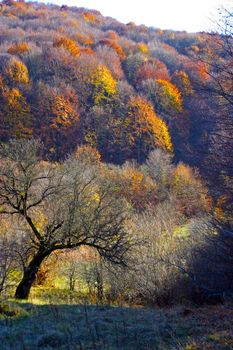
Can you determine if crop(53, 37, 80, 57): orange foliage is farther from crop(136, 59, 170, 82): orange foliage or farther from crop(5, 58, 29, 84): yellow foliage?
crop(5, 58, 29, 84): yellow foliage

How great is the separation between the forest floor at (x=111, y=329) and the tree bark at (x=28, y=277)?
7.24 ft

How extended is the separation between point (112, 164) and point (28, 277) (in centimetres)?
3059

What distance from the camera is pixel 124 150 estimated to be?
4809 cm

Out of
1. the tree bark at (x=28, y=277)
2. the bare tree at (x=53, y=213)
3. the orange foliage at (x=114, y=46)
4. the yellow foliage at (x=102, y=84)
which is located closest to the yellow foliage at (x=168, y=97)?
the yellow foliage at (x=102, y=84)

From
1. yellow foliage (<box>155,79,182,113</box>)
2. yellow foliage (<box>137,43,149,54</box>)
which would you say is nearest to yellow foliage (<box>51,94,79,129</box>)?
yellow foliage (<box>155,79,182,113</box>)

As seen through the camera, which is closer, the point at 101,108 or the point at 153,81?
the point at 101,108

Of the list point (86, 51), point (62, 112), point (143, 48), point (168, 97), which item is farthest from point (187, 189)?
point (143, 48)

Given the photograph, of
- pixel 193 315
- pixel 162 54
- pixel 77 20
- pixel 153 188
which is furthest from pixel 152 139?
pixel 77 20

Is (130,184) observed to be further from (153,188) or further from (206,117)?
(206,117)

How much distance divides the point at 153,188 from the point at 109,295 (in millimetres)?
23571

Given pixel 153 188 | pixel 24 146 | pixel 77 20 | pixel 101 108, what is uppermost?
pixel 77 20

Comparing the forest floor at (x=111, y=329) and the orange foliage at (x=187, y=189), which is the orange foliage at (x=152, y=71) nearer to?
the orange foliage at (x=187, y=189)

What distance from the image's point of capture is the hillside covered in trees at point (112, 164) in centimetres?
1160

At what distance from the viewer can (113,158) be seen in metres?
47.8
